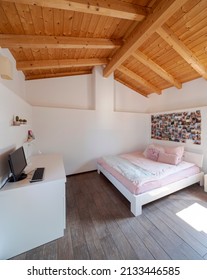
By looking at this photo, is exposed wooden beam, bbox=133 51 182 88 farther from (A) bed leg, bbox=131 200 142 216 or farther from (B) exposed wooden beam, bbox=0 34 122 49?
(A) bed leg, bbox=131 200 142 216

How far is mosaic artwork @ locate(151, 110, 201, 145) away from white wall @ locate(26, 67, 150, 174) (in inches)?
20.7

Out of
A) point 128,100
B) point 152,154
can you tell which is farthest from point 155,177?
point 128,100

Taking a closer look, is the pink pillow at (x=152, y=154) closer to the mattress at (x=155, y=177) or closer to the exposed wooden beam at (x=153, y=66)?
the mattress at (x=155, y=177)

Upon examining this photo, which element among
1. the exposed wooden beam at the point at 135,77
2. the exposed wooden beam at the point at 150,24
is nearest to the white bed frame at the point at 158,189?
the exposed wooden beam at the point at 135,77

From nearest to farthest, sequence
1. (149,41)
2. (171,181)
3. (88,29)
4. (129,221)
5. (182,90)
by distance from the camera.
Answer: (129,221), (88,29), (171,181), (149,41), (182,90)

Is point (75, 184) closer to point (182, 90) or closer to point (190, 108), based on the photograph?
point (190, 108)

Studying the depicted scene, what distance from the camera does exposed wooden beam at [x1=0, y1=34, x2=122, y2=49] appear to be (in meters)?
1.93

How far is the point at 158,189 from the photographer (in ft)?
7.62

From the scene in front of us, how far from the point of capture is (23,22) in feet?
5.83

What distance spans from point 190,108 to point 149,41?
1908mm

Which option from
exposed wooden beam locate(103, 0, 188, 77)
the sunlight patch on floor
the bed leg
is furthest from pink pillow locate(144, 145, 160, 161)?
exposed wooden beam locate(103, 0, 188, 77)

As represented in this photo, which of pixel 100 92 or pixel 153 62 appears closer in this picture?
pixel 153 62
